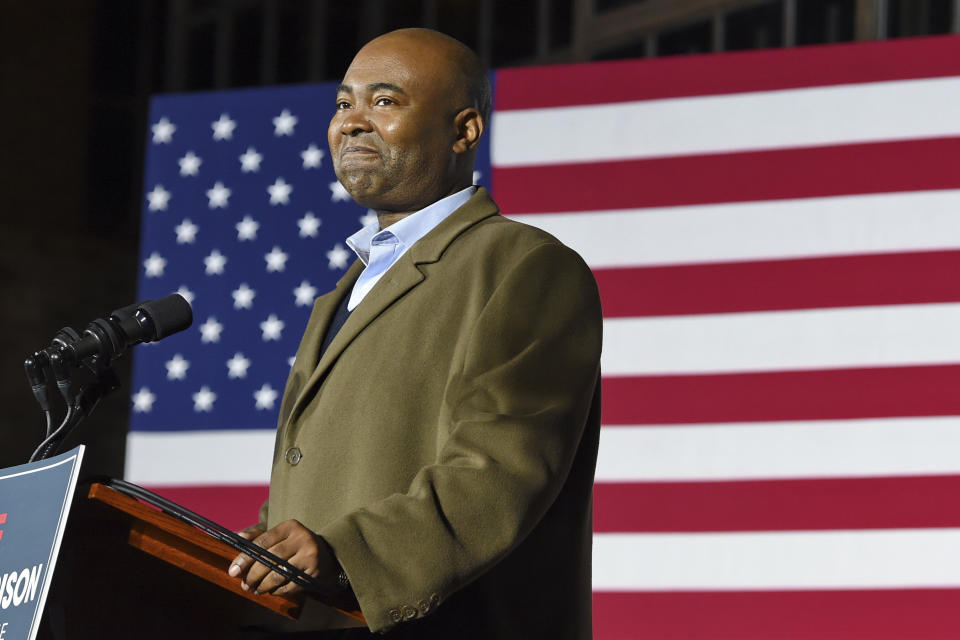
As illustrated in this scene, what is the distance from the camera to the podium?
4.09 ft

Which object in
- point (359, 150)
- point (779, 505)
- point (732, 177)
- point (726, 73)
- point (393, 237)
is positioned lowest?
point (779, 505)

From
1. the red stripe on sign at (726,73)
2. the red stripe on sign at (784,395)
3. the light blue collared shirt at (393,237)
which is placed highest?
the red stripe on sign at (726,73)

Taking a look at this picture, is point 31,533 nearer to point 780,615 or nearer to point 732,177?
point 780,615

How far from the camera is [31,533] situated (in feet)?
4.16

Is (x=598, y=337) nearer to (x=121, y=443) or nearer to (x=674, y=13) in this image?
(x=674, y=13)

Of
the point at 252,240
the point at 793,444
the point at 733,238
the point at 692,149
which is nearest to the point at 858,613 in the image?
the point at 793,444

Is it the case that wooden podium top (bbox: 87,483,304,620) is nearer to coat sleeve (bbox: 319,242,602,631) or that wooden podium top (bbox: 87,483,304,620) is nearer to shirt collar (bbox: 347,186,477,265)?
coat sleeve (bbox: 319,242,602,631)

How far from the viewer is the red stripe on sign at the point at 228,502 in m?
3.84

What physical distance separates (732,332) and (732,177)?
429mm

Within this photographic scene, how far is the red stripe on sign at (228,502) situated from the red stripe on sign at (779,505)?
0.97 meters

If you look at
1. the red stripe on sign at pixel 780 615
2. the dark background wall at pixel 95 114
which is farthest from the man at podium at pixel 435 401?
the dark background wall at pixel 95 114

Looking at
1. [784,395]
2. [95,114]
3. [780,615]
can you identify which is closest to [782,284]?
[784,395]

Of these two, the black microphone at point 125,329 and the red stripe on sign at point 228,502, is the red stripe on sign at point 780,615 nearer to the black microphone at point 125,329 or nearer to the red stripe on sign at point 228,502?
the red stripe on sign at point 228,502

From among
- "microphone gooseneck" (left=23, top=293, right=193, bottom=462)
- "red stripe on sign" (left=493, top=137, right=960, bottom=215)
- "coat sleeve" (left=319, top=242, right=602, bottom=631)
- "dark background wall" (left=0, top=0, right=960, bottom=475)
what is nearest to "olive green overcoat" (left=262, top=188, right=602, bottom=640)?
"coat sleeve" (left=319, top=242, right=602, bottom=631)
